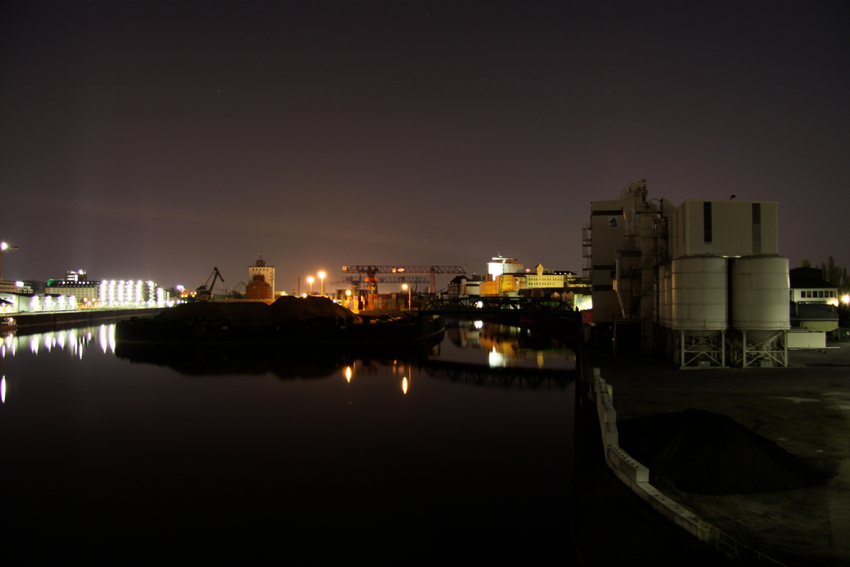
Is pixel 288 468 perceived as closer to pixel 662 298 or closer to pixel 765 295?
pixel 662 298

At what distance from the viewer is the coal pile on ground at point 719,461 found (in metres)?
9.53

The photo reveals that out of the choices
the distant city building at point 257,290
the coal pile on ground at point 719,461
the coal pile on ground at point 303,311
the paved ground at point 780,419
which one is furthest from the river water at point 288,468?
the distant city building at point 257,290

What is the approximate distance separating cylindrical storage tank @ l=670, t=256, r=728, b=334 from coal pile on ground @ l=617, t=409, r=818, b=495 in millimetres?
13810

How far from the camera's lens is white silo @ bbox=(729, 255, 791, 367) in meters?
23.0

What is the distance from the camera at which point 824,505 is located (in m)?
8.73

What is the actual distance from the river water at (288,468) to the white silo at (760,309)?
9198 mm

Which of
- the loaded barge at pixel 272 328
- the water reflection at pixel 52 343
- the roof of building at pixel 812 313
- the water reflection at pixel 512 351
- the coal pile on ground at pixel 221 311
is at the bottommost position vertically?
the water reflection at pixel 512 351

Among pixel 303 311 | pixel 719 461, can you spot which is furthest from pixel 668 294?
pixel 303 311

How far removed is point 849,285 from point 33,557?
91.2m

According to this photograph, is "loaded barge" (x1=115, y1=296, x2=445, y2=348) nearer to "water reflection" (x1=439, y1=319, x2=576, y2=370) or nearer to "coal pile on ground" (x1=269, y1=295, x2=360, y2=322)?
"coal pile on ground" (x1=269, y1=295, x2=360, y2=322)

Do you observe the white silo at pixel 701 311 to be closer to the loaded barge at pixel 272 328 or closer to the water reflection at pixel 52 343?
the loaded barge at pixel 272 328

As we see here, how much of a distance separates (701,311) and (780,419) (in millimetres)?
10098

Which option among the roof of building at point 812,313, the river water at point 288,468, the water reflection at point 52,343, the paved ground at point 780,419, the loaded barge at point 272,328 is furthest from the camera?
the loaded barge at point 272,328

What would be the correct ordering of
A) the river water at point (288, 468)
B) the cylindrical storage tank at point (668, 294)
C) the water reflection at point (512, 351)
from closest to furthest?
the river water at point (288, 468) → the cylindrical storage tank at point (668, 294) → the water reflection at point (512, 351)
